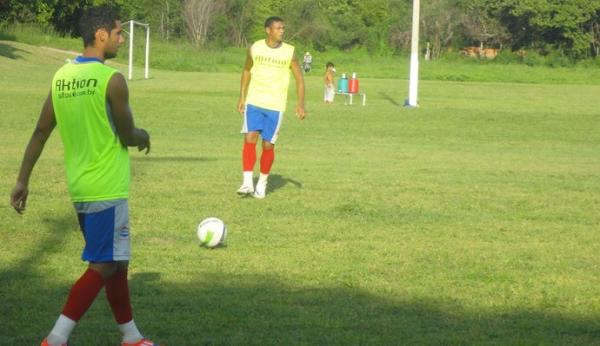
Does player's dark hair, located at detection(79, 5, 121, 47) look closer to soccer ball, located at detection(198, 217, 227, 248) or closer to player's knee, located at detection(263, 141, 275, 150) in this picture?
soccer ball, located at detection(198, 217, 227, 248)

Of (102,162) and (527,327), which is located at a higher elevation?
(102,162)

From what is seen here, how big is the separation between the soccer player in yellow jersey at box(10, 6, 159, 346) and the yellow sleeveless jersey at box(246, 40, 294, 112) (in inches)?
271

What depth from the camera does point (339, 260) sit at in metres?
8.95

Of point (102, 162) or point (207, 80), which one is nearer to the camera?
point (102, 162)

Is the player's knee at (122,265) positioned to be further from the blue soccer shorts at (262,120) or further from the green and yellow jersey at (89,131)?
the blue soccer shorts at (262,120)

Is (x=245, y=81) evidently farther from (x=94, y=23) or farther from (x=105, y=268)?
(x=105, y=268)

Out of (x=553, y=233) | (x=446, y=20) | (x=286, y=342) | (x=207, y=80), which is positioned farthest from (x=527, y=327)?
(x=446, y=20)

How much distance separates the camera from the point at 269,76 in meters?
12.9

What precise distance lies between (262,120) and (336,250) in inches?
151

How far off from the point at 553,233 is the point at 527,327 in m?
4.01

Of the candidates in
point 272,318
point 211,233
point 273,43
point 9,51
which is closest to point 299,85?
point 273,43

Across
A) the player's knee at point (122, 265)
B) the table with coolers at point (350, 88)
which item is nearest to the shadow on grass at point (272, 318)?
the player's knee at point (122, 265)

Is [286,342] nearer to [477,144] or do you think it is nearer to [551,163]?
[551,163]

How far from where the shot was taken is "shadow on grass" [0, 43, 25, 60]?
58.3 meters
